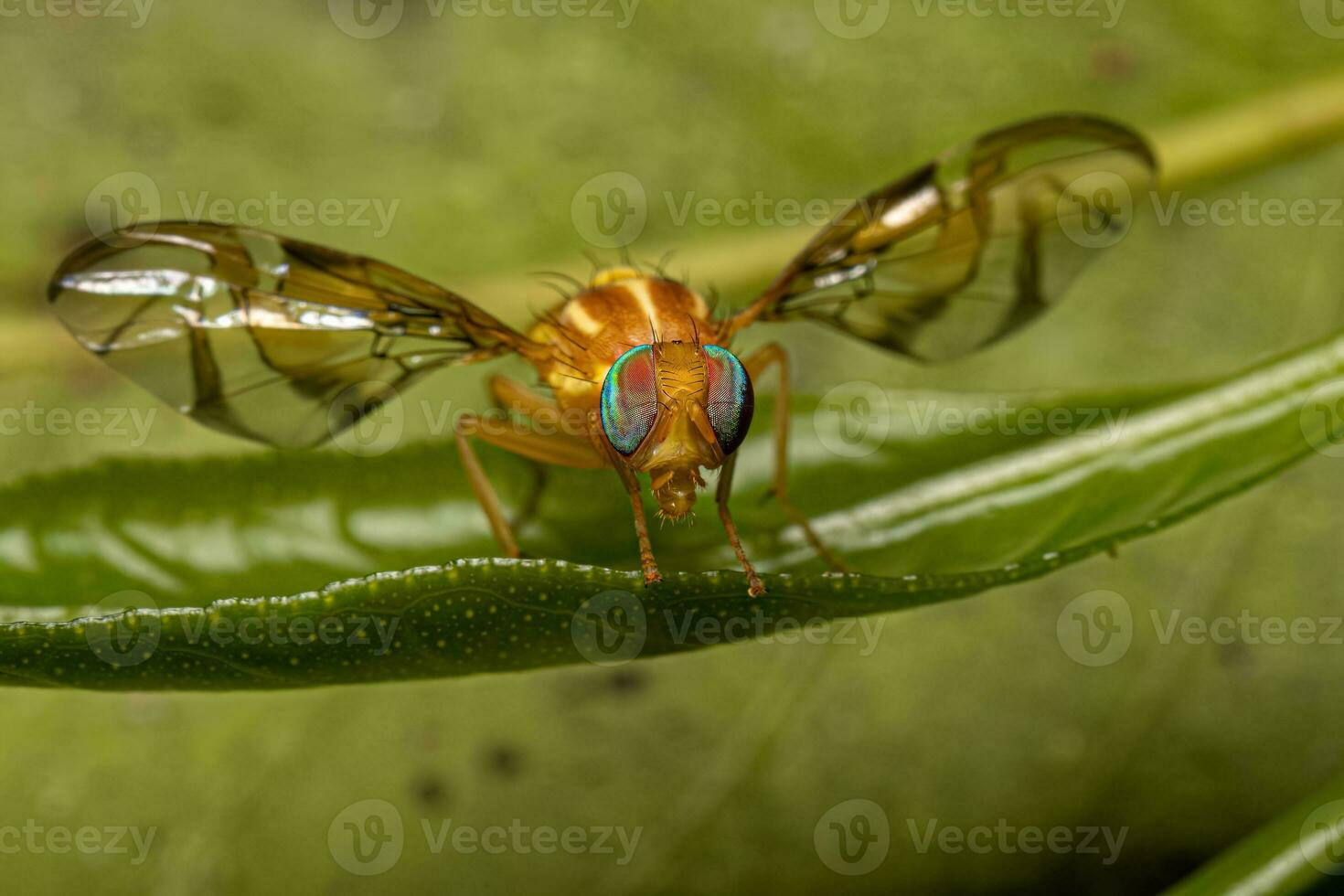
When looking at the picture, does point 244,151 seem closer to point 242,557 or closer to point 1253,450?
point 242,557

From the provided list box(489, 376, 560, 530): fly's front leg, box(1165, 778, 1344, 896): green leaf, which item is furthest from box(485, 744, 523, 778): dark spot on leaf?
box(1165, 778, 1344, 896): green leaf

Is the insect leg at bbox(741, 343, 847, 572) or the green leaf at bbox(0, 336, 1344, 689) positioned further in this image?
the insect leg at bbox(741, 343, 847, 572)

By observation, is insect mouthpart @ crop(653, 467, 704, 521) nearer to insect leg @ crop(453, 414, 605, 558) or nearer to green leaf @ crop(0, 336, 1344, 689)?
green leaf @ crop(0, 336, 1344, 689)

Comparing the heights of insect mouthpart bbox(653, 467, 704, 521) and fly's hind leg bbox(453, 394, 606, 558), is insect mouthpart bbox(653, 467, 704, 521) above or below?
below

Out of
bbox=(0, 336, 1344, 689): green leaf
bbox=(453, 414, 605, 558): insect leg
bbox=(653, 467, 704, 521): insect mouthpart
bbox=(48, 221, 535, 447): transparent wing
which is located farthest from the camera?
bbox=(453, 414, 605, 558): insect leg

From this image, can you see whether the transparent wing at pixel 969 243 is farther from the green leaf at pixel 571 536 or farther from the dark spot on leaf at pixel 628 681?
the dark spot on leaf at pixel 628 681

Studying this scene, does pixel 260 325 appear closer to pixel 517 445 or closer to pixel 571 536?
pixel 517 445
